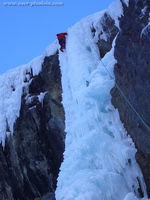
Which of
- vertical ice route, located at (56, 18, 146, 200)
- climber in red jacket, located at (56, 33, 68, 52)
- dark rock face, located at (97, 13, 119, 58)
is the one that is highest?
climber in red jacket, located at (56, 33, 68, 52)

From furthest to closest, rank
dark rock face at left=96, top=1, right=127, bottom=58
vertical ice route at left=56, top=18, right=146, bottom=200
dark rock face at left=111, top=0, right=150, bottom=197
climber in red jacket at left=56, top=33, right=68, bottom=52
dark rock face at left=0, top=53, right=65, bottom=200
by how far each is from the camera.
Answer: dark rock face at left=0, top=53, right=65, bottom=200 < climber in red jacket at left=56, top=33, right=68, bottom=52 < dark rock face at left=96, top=1, right=127, bottom=58 < vertical ice route at left=56, top=18, right=146, bottom=200 < dark rock face at left=111, top=0, right=150, bottom=197

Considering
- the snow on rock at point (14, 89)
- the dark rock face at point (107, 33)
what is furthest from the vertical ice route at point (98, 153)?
the snow on rock at point (14, 89)

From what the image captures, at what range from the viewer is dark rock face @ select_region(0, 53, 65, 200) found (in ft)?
33.3

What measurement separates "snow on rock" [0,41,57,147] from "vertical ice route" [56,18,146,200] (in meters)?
4.62

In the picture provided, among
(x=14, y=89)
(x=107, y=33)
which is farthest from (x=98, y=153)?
(x=14, y=89)

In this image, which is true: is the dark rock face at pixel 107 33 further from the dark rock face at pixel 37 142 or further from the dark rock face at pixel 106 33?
the dark rock face at pixel 37 142

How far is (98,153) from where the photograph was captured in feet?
14.7

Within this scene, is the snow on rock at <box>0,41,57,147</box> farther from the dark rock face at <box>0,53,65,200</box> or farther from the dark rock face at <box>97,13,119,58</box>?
the dark rock face at <box>97,13,119,58</box>

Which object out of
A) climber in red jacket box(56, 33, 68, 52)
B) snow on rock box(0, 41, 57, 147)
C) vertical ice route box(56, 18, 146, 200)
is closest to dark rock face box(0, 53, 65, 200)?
snow on rock box(0, 41, 57, 147)

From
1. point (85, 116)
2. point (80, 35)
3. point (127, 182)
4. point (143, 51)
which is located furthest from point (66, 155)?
point (80, 35)

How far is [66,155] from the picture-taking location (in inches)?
211

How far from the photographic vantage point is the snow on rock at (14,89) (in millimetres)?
10852

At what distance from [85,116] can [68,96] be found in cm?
231

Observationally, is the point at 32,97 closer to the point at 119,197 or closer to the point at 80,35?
the point at 80,35
